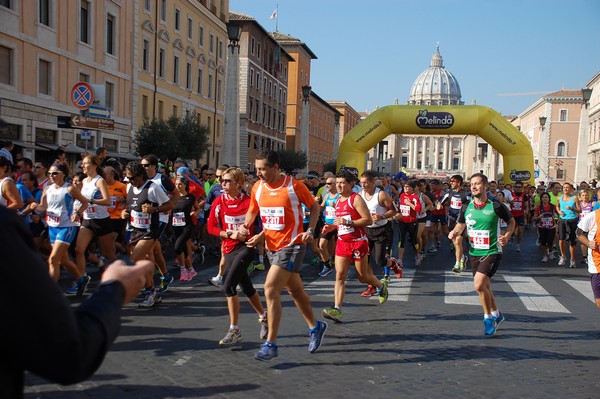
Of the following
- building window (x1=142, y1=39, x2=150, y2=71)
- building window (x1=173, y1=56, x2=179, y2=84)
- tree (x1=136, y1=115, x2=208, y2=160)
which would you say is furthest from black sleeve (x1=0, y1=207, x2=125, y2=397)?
building window (x1=173, y1=56, x2=179, y2=84)

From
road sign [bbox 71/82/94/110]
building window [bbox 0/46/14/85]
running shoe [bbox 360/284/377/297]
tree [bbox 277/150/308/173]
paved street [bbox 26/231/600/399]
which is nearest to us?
paved street [bbox 26/231/600/399]

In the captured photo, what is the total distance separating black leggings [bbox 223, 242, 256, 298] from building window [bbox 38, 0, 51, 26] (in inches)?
846

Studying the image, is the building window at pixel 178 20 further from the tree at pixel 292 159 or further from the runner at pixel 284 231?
the runner at pixel 284 231

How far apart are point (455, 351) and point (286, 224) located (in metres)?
2.16

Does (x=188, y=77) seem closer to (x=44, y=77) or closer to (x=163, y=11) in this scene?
(x=163, y=11)

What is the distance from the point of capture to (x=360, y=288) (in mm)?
10289

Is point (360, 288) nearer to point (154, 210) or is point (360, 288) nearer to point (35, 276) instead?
point (154, 210)

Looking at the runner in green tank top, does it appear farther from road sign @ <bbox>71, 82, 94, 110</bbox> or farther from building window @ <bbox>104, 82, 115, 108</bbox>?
building window @ <bbox>104, 82, 115, 108</bbox>

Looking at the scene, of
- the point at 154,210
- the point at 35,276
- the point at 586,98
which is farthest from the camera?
the point at 586,98

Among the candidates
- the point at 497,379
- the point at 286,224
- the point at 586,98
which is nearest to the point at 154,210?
the point at 286,224

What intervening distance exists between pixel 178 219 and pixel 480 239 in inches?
226

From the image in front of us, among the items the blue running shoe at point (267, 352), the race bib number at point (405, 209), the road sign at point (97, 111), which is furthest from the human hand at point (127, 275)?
the road sign at point (97, 111)

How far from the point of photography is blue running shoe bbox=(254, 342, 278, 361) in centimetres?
569

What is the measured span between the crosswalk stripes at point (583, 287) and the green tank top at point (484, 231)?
3.72m
